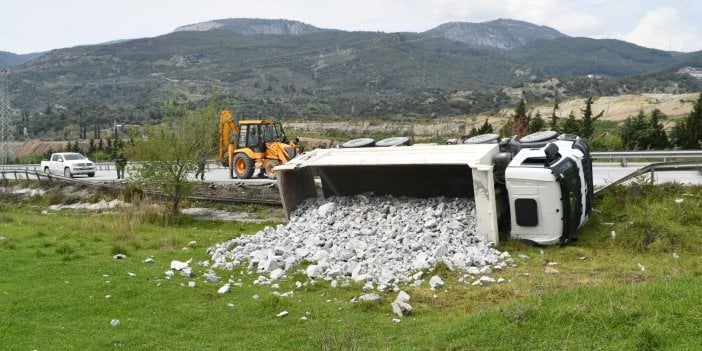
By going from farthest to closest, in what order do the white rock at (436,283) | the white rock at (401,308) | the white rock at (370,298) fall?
the white rock at (436,283) < the white rock at (370,298) < the white rock at (401,308)

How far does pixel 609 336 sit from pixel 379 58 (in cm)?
19507

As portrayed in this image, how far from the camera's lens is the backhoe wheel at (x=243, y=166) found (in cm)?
2417

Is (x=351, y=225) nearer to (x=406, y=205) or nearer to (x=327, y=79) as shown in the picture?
(x=406, y=205)

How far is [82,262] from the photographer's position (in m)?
11.6

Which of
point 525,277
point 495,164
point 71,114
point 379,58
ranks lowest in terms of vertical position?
point 525,277

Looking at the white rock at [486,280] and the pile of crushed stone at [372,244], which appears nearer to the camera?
the white rock at [486,280]

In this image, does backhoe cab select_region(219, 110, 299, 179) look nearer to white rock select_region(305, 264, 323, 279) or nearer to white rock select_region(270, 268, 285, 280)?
white rock select_region(270, 268, 285, 280)

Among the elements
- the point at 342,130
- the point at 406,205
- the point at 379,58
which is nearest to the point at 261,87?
the point at 379,58

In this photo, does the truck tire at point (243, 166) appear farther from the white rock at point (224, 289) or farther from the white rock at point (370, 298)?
the white rock at point (370, 298)

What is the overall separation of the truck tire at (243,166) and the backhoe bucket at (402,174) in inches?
263

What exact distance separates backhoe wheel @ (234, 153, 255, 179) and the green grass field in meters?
10.5

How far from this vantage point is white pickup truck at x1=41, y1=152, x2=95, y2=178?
34656 millimetres

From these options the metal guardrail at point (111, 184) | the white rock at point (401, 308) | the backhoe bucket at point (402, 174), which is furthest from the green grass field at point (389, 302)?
the metal guardrail at point (111, 184)

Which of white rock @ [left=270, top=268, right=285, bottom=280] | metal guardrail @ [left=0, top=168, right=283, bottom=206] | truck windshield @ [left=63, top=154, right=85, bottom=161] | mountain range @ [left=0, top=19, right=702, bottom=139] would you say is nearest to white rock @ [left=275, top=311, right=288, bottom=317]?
white rock @ [left=270, top=268, right=285, bottom=280]
